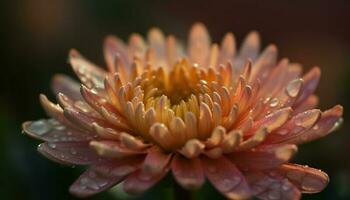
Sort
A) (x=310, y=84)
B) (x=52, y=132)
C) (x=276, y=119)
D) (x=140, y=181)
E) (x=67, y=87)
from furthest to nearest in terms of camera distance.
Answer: (x=67, y=87), (x=310, y=84), (x=52, y=132), (x=276, y=119), (x=140, y=181)

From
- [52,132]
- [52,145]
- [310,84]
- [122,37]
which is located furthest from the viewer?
[122,37]

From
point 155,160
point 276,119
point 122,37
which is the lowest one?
point 122,37

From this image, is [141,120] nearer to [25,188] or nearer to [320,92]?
[25,188]

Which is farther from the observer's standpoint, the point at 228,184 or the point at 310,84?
the point at 310,84

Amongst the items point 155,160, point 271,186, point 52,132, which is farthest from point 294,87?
point 52,132

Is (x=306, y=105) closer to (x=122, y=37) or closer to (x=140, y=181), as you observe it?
(x=140, y=181)

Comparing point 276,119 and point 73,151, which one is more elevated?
point 276,119

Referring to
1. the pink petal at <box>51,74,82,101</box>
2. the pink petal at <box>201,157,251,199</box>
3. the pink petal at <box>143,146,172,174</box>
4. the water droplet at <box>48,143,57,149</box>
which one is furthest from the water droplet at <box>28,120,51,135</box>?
the pink petal at <box>201,157,251,199</box>

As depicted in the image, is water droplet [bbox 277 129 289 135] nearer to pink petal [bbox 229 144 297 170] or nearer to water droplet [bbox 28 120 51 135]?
pink petal [bbox 229 144 297 170]
